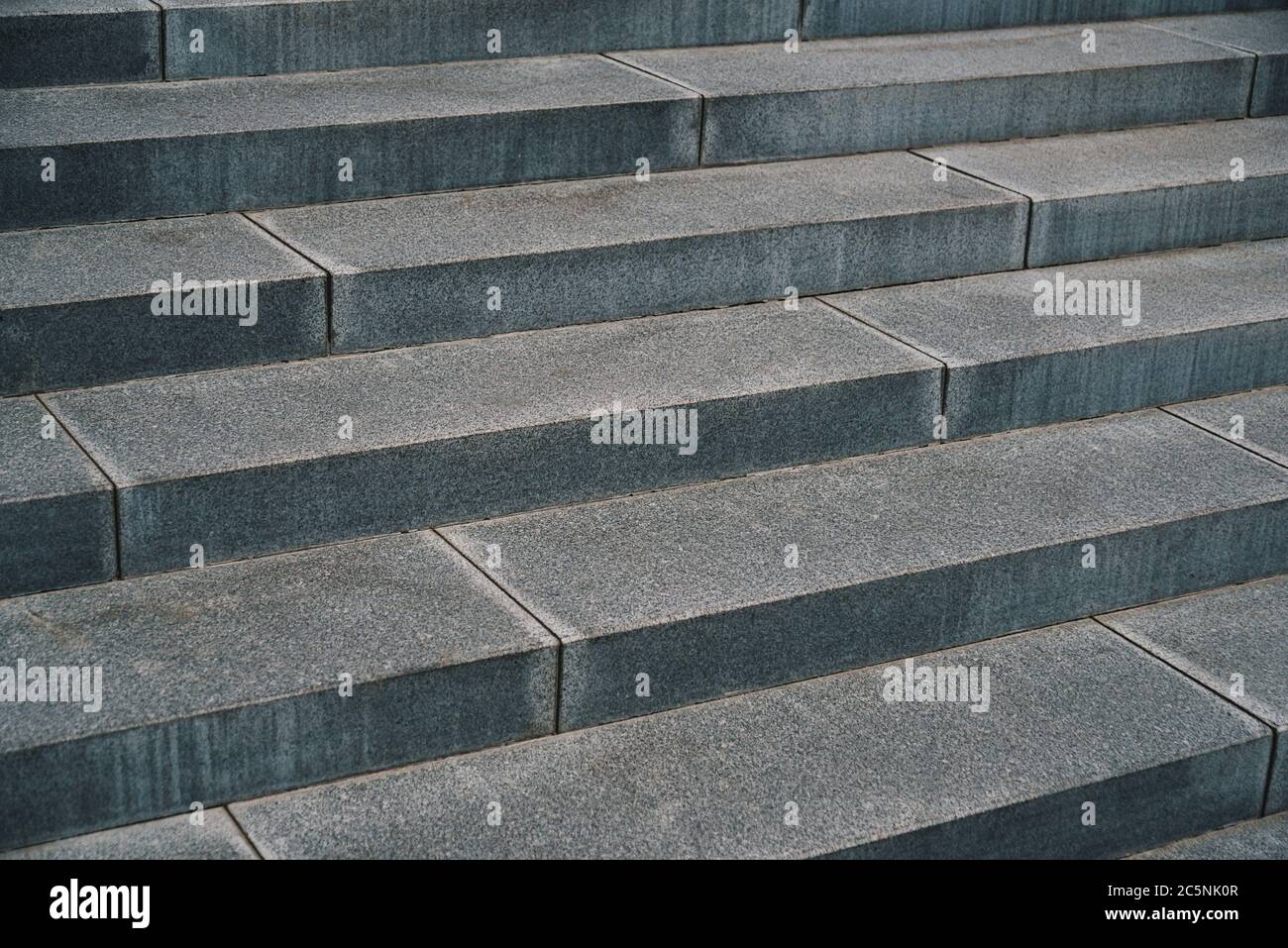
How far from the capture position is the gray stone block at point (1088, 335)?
210 inches

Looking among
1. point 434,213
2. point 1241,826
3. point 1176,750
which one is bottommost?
point 1241,826

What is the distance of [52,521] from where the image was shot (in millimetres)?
4051

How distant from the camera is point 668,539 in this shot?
180 inches

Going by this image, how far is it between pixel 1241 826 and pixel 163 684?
2900 mm

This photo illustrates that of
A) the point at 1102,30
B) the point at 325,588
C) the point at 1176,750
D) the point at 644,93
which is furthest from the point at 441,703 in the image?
the point at 1102,30

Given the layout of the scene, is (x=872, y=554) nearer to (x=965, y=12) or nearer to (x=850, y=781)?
(x=850, y=781)

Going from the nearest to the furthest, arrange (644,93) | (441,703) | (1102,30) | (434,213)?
(441,703), (434,213), (644,93), (1102,30)

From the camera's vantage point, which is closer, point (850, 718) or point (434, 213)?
point (850, 718)

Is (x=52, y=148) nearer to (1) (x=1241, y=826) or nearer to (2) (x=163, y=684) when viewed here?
(2) (x=163, y=684)

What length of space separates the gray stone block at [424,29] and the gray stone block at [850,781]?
3023mm

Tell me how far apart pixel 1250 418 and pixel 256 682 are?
359 centimetres

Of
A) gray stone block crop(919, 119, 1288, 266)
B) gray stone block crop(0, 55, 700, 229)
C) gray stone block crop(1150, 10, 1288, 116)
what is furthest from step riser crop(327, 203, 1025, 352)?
gray stone block crop(1150, 10, 1288, 116)

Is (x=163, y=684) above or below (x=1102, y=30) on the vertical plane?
below

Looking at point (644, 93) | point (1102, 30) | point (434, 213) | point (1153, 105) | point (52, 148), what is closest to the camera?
point (52, 148)
